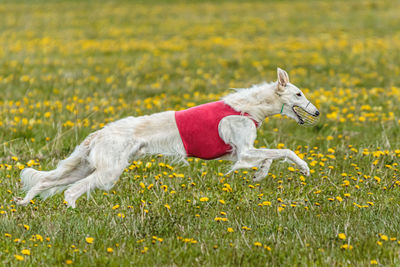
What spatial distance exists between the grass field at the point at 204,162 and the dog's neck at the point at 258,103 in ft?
2.01

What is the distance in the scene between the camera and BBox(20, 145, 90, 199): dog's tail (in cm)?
517

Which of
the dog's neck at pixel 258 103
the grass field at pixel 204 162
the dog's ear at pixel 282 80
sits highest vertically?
the dog's ear at pixel 282 80

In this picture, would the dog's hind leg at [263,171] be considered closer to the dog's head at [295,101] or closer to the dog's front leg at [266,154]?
the dog's front leg at [266,154]

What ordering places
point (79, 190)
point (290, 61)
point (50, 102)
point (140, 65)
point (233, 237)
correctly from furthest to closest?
point (290, 61) < point (140, 65) < point (50, 102) < point (79, 190) < point (233, 237)

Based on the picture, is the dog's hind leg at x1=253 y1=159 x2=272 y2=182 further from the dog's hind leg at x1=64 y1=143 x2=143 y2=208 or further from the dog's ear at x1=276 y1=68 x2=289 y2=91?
the dog's hind leg at x1=64 y1=143 x2=143 y2=208

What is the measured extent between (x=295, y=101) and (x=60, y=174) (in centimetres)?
241

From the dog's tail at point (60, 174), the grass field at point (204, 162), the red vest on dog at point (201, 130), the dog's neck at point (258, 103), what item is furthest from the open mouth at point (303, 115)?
the dog's tail at point (60, 174)

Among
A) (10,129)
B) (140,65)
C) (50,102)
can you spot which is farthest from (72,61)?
(10,129)

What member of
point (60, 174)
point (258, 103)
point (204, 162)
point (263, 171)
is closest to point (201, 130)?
point (258, 103)

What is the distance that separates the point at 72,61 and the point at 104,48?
7.86 feet

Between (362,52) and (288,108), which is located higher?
(288,108)

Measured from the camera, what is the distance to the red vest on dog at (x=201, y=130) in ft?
17.0

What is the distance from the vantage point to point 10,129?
23.9 feet

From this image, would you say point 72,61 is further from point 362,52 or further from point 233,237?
point 233,237
